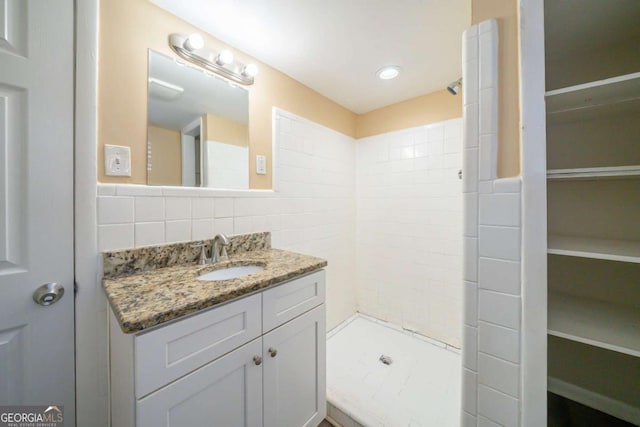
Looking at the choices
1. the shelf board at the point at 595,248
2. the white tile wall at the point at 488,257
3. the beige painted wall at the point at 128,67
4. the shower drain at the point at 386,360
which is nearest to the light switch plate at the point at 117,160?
the beige painted wall at the point at 128,67

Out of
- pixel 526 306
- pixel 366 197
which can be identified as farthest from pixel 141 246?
pixel 366 197

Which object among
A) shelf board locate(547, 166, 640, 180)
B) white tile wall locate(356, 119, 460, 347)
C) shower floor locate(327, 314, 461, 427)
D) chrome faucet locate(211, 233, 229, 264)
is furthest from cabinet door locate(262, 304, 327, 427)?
white tile wall locate(356, 119, 460, 347)

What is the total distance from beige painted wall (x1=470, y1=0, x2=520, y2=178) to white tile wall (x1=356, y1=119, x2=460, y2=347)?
1038 millimetres

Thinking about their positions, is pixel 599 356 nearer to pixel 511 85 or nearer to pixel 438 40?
pixel 511 85

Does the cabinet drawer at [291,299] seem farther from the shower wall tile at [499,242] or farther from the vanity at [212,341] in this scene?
the shower wall tile at [499,242]

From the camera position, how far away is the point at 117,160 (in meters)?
0.95

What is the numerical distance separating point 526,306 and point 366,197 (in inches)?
64.6

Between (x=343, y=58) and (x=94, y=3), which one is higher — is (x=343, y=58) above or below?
above

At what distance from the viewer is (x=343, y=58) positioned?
4.83 ft

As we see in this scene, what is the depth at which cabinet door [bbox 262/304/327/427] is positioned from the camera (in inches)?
35.9

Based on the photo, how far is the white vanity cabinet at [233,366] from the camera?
2.05 ft

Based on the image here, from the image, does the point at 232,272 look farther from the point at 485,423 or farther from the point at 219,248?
the point at 485,423

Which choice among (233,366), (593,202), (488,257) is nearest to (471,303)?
(488,257)

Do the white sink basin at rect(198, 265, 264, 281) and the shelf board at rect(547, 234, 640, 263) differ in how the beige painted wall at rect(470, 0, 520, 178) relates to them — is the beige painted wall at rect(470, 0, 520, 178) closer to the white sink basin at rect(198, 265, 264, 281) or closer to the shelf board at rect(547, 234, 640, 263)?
the shelf board at rect(547, 234, 640, 263)
